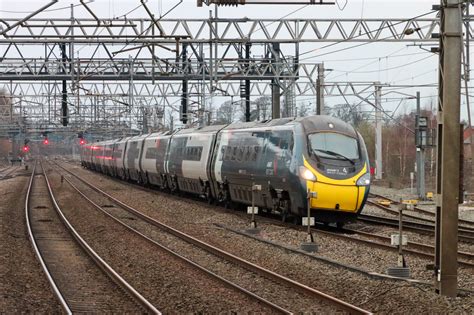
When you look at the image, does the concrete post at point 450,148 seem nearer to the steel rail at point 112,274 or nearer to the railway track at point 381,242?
the railway track at point 381,242

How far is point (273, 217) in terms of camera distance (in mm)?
23953

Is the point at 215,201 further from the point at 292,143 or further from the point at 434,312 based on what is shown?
the point at 434,312

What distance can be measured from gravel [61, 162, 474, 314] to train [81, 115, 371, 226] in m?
0.94

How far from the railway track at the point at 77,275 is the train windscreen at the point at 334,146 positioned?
6349 mm

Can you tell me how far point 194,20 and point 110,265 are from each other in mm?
17836

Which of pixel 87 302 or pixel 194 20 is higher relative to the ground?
pixel 194 20

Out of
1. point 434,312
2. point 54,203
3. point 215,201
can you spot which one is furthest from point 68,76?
point 434,312

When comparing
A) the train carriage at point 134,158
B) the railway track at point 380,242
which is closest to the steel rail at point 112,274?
the railway track at point 380,242

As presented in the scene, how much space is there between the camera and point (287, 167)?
66.2ft

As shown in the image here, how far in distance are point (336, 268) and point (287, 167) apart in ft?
22.0

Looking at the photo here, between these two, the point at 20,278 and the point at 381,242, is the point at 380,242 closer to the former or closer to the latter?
the point at 381,242

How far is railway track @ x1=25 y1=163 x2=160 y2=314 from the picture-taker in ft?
35.9

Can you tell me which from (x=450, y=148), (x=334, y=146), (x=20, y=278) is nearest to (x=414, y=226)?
(x=334, y=146)

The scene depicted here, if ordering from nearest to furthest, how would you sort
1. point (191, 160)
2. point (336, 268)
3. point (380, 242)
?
point (336, 268) < point (380, 242) < point (191, 160)
